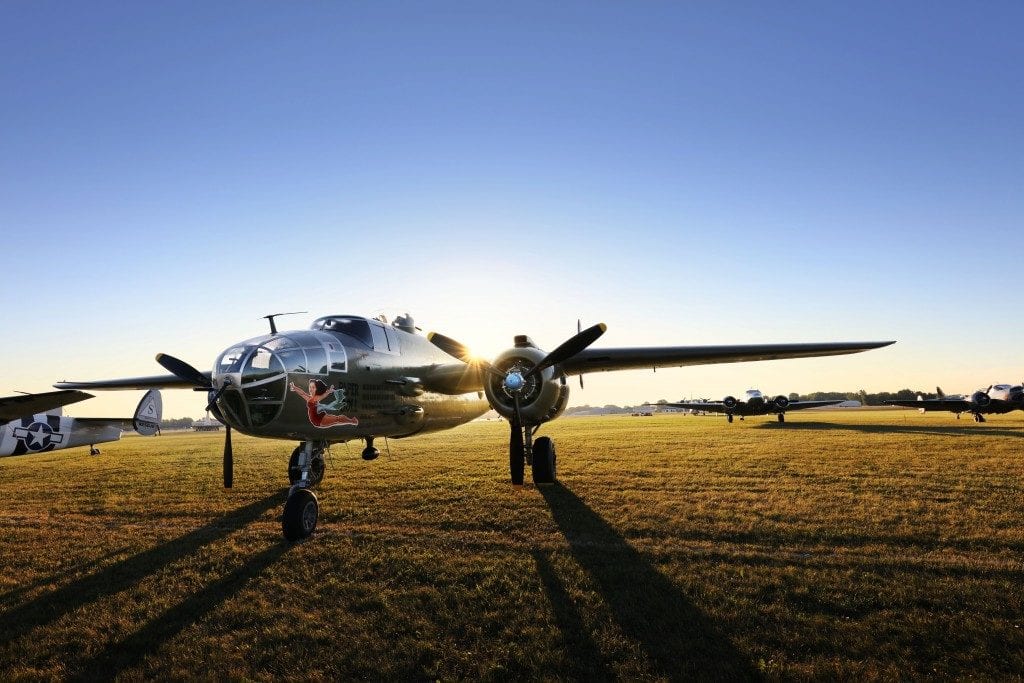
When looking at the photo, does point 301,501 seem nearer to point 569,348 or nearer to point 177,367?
point 177,367

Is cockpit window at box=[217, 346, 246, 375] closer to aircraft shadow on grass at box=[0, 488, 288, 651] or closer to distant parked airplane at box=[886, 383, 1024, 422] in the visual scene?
aircraft shadow on grass at box=[0, 488, 288, 651]

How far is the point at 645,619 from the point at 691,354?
9086 mm

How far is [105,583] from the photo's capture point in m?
6.63

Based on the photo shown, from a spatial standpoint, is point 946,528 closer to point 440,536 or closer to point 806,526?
point 806,526

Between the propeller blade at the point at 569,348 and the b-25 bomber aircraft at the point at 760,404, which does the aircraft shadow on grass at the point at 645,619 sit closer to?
the propeller blade at the point at 569,348

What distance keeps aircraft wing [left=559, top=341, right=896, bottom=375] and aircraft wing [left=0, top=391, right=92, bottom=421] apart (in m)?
11.6

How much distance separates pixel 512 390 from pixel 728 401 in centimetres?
4076

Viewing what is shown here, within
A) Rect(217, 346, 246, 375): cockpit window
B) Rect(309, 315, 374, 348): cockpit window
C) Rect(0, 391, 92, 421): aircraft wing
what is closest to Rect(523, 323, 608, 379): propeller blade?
Rect(309, 315, 374, 348): cockpit window

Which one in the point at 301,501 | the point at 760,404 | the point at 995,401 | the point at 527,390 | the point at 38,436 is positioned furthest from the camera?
the point at 760,404

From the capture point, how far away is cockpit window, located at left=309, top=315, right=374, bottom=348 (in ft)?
33.4

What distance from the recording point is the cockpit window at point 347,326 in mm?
10195

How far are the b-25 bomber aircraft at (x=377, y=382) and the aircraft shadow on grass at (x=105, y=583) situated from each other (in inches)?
45.3

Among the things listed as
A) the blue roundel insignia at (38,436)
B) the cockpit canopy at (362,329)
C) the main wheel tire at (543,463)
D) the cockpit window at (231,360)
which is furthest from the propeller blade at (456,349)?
the blue roundel insignia at (38,436)

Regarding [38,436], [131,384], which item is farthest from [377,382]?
[38,436]
